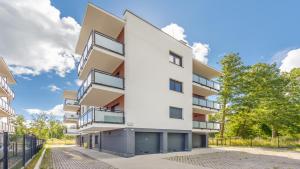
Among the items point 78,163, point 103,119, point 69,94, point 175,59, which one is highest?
point 175,59

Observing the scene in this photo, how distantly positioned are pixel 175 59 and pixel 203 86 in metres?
6.09

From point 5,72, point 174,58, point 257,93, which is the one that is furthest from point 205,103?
point 5,72

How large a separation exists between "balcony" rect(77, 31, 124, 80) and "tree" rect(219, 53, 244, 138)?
2006 centimetres

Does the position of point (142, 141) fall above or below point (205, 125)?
below

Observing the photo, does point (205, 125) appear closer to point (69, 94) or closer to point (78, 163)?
point (78, 163)

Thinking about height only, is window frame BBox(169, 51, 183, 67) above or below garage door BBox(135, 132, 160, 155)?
above

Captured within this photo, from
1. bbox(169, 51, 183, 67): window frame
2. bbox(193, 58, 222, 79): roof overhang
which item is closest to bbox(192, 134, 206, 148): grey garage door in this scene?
bbox(193, 58, 222, 79): roof overhang

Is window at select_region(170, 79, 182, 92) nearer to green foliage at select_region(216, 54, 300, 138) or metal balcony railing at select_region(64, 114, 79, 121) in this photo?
green foliage at select_region(216, 54, 300, 138)

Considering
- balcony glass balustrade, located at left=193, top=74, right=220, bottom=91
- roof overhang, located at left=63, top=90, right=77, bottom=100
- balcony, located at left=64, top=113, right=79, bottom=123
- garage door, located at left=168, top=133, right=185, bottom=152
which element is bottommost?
garage door, located at left=168, top=133, right=185, bottom=152

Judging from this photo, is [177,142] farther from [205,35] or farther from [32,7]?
[32,7]

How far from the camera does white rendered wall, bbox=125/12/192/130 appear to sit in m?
17.5

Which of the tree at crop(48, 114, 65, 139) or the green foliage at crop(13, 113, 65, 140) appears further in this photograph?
the tree at crop(48, 114, 65, 139)

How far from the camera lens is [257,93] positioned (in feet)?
106

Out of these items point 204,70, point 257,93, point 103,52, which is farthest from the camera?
point 257,93
